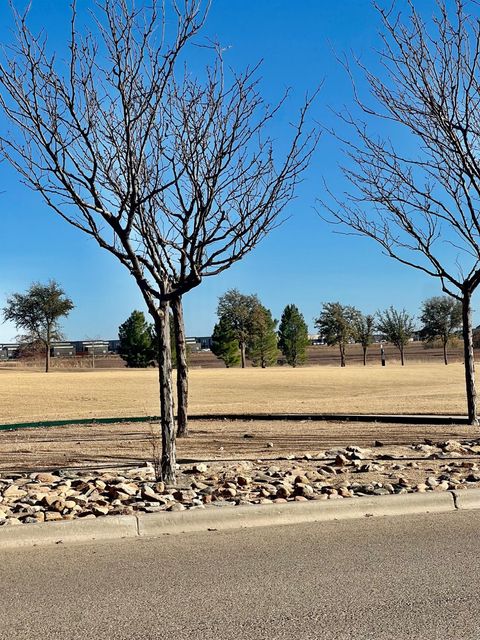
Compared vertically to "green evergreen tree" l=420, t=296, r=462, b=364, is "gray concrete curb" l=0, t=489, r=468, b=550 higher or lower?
lower

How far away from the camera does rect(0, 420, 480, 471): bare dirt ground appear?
11609mm

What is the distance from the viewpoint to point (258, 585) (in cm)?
527

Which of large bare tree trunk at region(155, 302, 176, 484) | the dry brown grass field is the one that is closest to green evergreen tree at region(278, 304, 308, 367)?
the dry brown grass field

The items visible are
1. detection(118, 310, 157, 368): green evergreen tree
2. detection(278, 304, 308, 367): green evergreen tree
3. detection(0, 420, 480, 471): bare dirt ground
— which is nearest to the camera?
detection(0, 420, 480, 471): bare dirt ground

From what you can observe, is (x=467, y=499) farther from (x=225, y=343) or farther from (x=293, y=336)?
(x=293, y=336)

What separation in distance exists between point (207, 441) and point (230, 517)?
7.00m

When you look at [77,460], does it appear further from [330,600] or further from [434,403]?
[434,403]

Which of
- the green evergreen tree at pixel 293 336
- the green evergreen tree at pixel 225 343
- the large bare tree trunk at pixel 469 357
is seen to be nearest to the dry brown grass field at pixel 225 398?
the large bare tree trunk at pixel 469 357

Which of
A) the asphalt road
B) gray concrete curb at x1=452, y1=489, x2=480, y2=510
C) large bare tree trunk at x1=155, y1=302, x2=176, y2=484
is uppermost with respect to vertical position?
large bare tree trunk at x1=155, y1=302, x2=176, y2=484

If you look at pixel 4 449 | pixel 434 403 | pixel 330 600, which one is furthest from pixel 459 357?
pixel 330 600

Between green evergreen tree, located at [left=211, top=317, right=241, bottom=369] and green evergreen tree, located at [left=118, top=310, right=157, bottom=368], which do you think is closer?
green evergreen tree, located at [left=118, top=310, right=157, bottom=368]

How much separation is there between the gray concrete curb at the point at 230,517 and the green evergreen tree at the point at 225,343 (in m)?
71.4

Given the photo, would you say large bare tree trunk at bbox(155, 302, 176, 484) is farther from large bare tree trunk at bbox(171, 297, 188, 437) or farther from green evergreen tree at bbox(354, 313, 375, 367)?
green evergreen tree at bbox(354, 313, 375, 367)

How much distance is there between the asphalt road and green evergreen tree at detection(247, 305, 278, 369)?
75160mm
